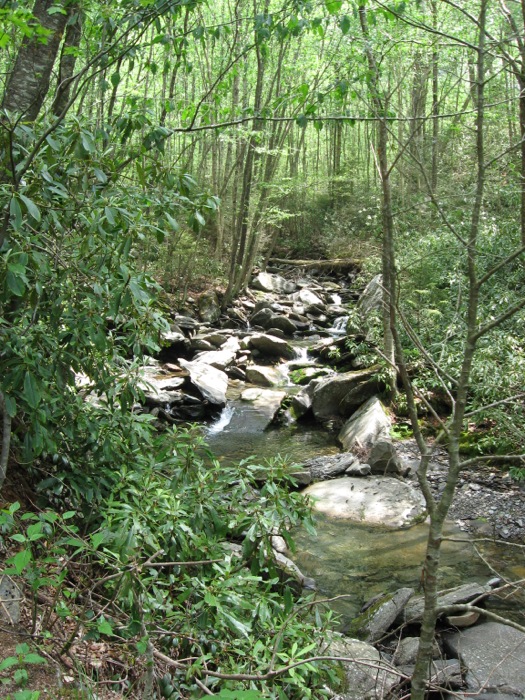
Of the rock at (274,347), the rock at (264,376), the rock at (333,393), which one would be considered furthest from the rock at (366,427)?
the rock at (274,347)

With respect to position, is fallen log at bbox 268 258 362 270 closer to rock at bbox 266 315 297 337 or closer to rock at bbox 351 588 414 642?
rock at bbox 266 315 297 337

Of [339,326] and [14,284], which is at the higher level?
[14,284]

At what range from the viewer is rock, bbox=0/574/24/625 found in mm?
2249

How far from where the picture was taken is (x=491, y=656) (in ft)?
11.8

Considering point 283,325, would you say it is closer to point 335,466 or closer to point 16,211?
point 335,466

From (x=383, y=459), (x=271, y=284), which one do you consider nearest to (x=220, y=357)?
(x=383, y=459)

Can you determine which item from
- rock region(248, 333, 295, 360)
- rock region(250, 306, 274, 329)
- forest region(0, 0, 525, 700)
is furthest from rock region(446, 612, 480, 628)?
rock region(250, 306, 274, 329)

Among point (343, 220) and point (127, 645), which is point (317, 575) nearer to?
point (127, 645)

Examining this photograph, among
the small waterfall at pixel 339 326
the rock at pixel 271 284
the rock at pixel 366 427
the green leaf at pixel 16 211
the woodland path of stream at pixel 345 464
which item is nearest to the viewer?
the green leaf at pixel 16 211

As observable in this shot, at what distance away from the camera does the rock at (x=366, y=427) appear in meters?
7.88

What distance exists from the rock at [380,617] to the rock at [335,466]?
2898mm

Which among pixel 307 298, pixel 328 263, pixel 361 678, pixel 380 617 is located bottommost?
pixel 380 617

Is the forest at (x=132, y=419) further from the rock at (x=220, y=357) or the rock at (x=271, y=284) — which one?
the rock at (x=271, y=284)

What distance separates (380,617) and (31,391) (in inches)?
119
